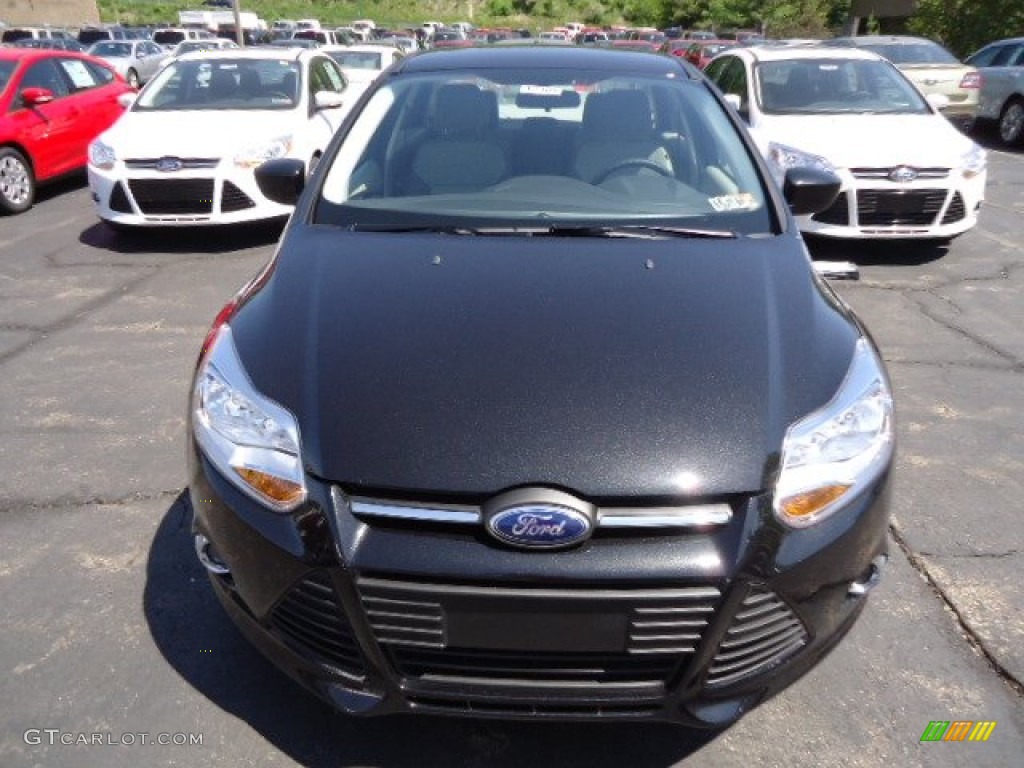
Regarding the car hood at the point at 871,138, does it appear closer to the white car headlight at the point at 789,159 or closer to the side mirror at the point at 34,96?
the white car headlight at the point at 789,159

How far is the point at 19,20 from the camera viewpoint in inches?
1957

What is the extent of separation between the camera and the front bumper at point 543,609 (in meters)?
1.82

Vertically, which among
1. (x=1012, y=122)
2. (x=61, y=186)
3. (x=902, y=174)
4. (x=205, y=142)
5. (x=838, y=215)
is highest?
(x=205, y=142)

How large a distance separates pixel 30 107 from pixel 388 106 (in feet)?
22.8

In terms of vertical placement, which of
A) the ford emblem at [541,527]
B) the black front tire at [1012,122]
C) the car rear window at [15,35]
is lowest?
the car rear window at [15,35]

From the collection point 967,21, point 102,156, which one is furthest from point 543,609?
point 967,21

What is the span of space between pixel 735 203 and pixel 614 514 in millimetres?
1495

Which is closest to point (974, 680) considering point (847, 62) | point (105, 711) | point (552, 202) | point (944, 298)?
point (552, 202)

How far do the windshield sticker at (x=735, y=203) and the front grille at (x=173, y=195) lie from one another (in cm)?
514

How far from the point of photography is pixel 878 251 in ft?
23.6

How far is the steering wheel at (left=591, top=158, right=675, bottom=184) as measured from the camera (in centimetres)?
318

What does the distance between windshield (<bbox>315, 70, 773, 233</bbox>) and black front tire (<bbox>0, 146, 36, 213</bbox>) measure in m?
6.56

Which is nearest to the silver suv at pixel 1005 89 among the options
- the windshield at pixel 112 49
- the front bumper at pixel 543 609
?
the front bumper at pixel 543 609

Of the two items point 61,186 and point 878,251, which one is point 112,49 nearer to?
point 61,186
